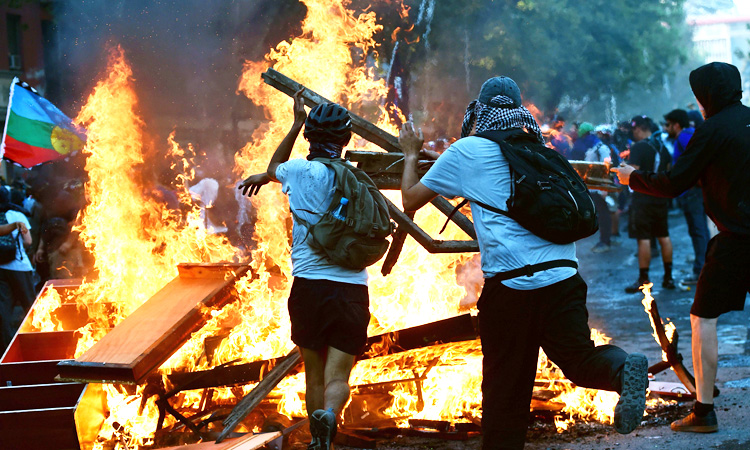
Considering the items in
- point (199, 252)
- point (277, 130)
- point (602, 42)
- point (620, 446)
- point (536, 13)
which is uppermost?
point (602, 42)

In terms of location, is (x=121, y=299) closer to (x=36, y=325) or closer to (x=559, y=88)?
(x=36, y=325)

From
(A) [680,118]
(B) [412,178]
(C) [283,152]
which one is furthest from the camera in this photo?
(A) [680,118]

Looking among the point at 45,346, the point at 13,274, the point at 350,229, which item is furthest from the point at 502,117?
the point at 13,274

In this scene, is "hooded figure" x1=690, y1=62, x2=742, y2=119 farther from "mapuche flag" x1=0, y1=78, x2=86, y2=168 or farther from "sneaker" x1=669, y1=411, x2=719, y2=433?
"mapuche flag" x1=0, y1=78, x2=86, y2=168

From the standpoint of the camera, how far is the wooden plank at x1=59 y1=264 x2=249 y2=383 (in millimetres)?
4461

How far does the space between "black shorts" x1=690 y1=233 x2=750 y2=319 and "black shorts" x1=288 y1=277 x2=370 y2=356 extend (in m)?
2.13

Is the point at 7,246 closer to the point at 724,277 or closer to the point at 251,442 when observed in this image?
the point at 251,442

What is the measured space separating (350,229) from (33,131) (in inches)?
257

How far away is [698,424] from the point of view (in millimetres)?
4504

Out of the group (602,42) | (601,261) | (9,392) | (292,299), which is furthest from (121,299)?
(602,42)

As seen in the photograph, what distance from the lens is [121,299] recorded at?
630 cm

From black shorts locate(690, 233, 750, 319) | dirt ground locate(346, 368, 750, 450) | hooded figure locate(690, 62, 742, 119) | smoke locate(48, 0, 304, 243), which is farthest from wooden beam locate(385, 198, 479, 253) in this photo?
smoke locate(48, 0, 304, 243)

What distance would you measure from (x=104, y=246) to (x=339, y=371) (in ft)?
12.7

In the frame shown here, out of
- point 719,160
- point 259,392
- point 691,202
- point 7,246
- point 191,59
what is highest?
point 191,59
